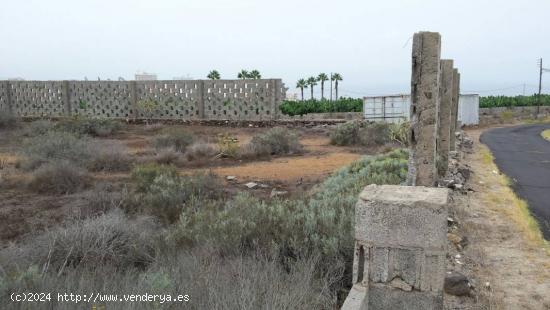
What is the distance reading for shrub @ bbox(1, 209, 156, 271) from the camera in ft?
13.8

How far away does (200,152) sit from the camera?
12984 millimetres

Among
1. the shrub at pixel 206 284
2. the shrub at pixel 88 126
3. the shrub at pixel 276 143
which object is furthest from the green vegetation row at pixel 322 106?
the shrub at pixel 206 284

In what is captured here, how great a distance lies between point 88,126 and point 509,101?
3929 cm

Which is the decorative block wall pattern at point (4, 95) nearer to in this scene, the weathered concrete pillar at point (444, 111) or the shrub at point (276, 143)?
the shrub at point (276, 143)

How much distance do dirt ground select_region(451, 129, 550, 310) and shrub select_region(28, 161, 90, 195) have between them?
653 centimetres

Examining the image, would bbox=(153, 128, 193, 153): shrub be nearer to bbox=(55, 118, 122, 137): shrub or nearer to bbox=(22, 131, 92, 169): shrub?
bbox=(22, 131, 92, 169): shrub

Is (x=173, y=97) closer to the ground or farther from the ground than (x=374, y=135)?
farther from the ground

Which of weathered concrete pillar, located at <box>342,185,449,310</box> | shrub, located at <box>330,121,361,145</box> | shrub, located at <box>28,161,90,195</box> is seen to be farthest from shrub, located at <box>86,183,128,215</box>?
shrub, located at <box>330,121,361,145</box>

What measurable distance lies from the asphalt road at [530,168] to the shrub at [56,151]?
30.4 ft

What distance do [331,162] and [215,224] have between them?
303 inches

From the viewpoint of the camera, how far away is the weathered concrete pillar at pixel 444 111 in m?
9.30

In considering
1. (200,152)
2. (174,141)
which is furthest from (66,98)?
(200,152)

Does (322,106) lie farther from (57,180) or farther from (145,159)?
(57,180)

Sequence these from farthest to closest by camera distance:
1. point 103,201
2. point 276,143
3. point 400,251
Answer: point 276,143, point 103,201, point 400,251
